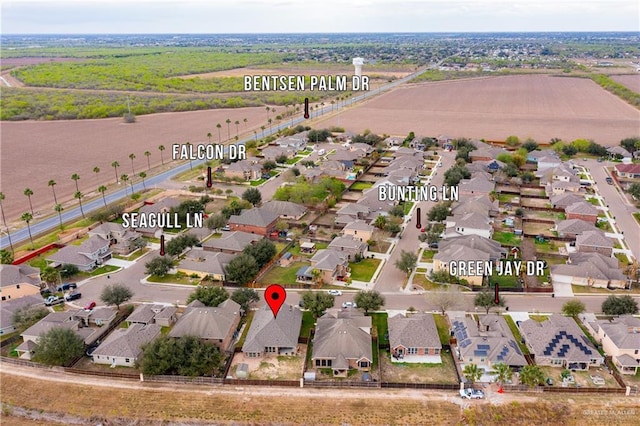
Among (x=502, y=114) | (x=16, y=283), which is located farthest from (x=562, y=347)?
(x=502, y=114)

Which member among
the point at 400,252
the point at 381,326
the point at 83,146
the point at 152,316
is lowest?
the point at 381,326

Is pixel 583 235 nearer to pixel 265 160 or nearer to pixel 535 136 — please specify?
pixel 265 160

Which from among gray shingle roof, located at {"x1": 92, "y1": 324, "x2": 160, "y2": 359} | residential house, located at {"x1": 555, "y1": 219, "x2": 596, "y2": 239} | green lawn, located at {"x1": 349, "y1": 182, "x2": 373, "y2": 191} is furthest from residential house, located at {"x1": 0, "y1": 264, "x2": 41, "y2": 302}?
residential house, located at {"x1": 555, "y1": 219, "x2": 596, "y2": 239}

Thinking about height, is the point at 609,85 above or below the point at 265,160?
above

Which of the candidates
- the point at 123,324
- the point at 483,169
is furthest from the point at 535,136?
the point at 123,324

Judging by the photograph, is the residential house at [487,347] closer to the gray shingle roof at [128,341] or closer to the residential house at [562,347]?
the residential house at [562,347]

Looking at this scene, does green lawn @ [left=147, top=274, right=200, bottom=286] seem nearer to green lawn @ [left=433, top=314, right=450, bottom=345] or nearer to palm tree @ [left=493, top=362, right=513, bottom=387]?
green lawn @ [left=433, top=314, right=450, bottom=345]

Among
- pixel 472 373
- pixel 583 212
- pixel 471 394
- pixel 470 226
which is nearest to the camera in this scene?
pixel 471 394

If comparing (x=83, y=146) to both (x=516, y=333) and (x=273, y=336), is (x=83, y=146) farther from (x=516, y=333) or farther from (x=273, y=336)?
(x=516, y=333)
